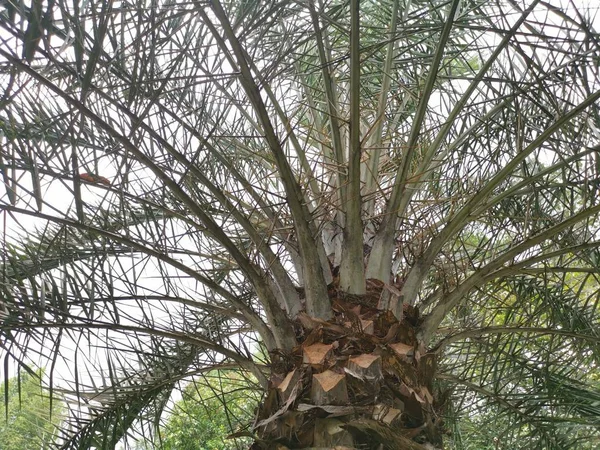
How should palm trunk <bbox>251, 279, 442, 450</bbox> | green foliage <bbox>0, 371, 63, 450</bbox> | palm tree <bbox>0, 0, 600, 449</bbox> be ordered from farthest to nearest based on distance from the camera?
1. green foliage <bbox>0, 371, 63, 450</bbox>
2. palm trunk <bbox>251, 279, 442, 450</bbox>
3. palm tree <bbox>0, 0, 600, 449</bbox>

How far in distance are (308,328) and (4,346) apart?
94 cm

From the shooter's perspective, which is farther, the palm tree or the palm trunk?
the palm trunk

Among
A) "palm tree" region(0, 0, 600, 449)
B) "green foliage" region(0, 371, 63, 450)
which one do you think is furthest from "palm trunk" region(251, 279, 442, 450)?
A: "green foliage" region(0, 371, 63, 450)

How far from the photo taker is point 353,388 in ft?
5.75

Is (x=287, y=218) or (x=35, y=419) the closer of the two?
(x=287, y=218)

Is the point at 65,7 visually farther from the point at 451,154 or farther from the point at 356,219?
the point at 451,154

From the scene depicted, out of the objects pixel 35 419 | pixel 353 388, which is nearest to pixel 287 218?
pixel 353 388

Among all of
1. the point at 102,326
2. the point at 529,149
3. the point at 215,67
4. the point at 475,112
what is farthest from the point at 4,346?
the point at 475,112

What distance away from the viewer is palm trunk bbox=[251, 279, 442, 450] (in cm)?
170

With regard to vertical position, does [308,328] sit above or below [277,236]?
below

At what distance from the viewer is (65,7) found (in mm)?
1131

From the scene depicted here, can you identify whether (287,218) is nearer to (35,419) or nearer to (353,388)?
(353,388)

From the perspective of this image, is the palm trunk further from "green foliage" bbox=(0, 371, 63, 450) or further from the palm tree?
"green foliage" bbox=(0, 371, 63, 450)

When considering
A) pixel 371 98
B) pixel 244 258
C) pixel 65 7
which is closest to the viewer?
pixel 65 7
